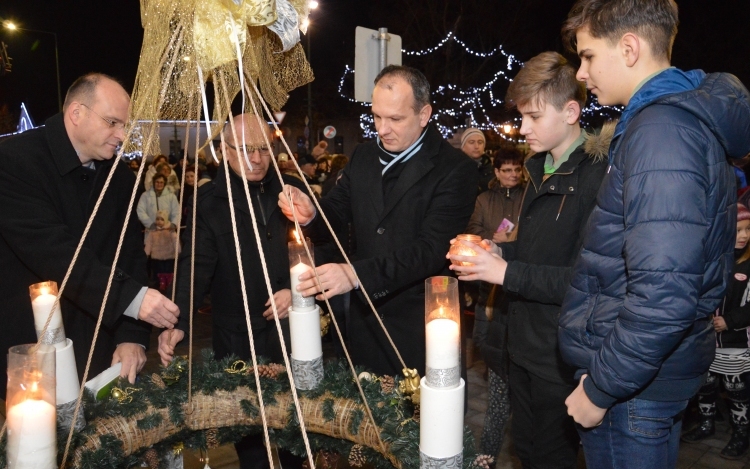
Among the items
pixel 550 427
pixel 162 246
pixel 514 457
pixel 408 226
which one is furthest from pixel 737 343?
pixel 162 246

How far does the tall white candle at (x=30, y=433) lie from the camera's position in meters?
1.24

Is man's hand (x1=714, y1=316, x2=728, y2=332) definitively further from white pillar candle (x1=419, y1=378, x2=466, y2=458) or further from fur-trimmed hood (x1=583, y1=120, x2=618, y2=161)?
A: white pillar candle (x1=419, y1=378, x2=466, y2=458)

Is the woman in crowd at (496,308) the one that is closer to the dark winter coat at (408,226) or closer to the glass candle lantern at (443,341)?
the dark winter coat at (408,226)

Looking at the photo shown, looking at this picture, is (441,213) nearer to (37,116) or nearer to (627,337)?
(627,337)

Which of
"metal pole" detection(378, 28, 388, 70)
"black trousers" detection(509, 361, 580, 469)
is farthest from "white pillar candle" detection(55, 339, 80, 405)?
"metal pole" detection(378, 28, 388, 70)

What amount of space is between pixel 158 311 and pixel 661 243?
5.86 ft

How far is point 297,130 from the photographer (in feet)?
94.5

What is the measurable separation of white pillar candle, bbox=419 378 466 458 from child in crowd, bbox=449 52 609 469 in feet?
2.97

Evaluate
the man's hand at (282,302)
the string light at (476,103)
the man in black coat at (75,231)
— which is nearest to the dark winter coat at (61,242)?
the man in black coat at (75,231)

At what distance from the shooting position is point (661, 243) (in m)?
1.54

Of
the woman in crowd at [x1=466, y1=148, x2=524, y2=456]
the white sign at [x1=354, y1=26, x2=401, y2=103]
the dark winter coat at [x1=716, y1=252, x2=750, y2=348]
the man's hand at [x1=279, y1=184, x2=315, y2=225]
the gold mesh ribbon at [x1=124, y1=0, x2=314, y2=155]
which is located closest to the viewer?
the gold mesh ribbon at [x1=124, y1=0, x2=314, y2=155]

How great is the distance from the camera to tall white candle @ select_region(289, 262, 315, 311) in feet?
6.21

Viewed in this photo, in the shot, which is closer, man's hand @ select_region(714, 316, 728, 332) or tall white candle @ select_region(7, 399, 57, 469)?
tall white candle @ select_region(7, 399, 57, 469)

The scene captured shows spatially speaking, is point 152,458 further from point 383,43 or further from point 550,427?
point 383,43
